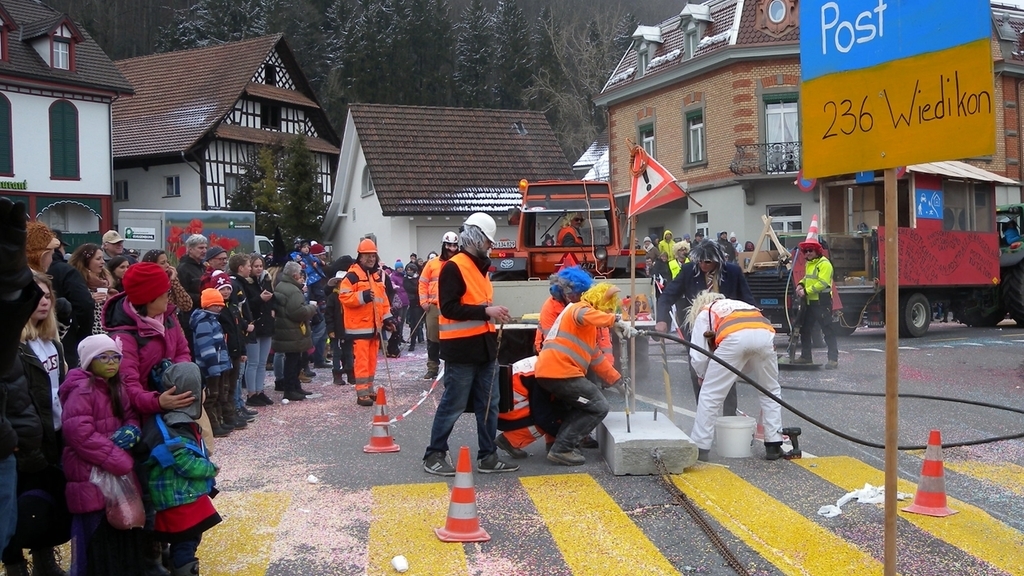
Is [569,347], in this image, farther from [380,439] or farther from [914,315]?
[914,315]

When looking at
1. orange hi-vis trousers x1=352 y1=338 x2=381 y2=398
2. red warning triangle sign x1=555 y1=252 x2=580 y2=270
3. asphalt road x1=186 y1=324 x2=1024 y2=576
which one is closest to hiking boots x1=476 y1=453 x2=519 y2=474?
asphalt road x1=186 y1=324 x2=1024 y2=576

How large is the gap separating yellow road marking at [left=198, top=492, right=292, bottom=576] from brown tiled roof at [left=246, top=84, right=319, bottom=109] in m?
37.1

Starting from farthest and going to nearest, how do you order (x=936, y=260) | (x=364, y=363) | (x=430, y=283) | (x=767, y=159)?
(x=767, y=159) < (x=936, y=260) < (x=430, y=283) < (x=364, y=363)

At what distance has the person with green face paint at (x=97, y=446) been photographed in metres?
4.32

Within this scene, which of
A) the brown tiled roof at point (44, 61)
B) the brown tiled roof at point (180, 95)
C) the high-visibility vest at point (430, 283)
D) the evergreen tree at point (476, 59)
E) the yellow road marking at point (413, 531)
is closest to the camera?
the yellow road marking at point (413, 531)

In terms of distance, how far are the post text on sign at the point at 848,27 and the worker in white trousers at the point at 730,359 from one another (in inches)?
134

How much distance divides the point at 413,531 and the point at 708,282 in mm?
4278

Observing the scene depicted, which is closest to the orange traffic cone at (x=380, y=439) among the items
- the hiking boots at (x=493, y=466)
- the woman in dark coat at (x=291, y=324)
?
the hiking boots at (x=493, y=466)

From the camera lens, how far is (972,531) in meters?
5.40

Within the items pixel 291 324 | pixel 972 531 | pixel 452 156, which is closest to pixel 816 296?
pixel 291 324

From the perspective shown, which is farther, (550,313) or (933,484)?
(550,313)

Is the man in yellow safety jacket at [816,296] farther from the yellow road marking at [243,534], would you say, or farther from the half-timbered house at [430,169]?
the half-timbered house at [430,169]

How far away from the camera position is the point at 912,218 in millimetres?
18062

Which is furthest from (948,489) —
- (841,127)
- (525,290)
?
(525,290)
